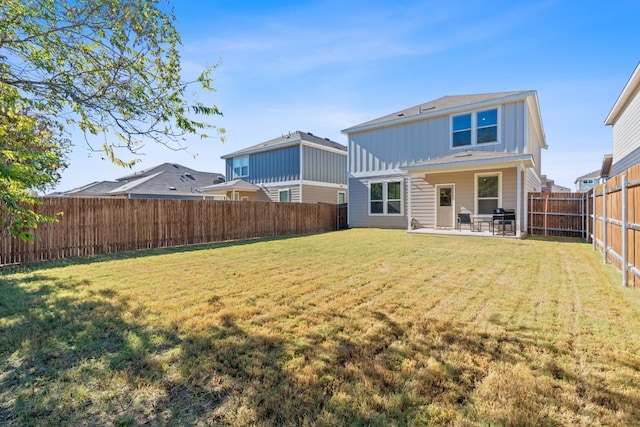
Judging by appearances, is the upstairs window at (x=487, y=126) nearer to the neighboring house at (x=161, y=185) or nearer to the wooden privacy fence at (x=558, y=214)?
the wooden privacy fence at (x=558, y=214)

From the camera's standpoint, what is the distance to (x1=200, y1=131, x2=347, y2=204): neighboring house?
19.3 m

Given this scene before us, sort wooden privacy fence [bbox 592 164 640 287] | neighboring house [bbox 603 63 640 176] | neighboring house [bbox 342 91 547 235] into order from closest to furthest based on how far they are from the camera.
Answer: wooden privacy fence [bbox 592 164 640 287]
neighboring house [bbox 603 63 640 176]
neighboring house [bbox 342 91 547 235]

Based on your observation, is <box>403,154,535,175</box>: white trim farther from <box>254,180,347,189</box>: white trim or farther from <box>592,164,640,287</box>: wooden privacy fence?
<box>254,180,347,189</box>: white trim

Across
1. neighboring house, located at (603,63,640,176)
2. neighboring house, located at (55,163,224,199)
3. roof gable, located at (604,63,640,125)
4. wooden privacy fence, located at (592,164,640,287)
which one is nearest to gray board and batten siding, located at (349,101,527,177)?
roof gable, located at (604,63,640,125)

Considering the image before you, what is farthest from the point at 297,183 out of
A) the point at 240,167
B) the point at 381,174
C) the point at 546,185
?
the point at 546,185

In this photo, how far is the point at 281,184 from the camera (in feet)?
65.8

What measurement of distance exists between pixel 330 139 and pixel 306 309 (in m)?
21.8

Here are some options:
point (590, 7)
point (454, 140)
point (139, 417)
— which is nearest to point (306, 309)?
point (139, 417)

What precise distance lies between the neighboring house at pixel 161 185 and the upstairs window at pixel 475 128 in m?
19.3

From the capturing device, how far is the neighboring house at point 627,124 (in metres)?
10.2

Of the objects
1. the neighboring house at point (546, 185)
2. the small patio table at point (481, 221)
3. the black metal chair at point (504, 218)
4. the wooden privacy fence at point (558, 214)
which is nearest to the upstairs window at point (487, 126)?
the wooden privacy fence at point (558, 214)

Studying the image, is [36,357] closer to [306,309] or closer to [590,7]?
[306,309]

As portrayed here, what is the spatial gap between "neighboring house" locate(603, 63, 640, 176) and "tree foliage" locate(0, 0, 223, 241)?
41.3ft

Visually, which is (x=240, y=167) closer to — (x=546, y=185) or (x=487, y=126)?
(x=487, y=126)
